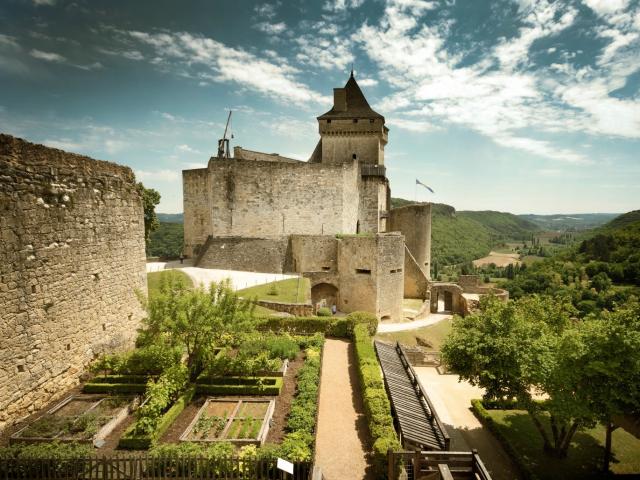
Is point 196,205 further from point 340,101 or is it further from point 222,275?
point 340,101

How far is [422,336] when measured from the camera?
24.7 meters

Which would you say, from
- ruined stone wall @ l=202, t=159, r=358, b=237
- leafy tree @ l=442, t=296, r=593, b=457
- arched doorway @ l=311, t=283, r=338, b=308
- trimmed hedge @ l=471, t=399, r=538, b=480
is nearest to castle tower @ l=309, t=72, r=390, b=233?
ruined stone wall @ l=202, t=159, r=358, b=237

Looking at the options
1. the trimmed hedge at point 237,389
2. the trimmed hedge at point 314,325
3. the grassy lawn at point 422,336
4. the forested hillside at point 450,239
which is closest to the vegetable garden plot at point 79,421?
the trimmed hedge at point 237,389

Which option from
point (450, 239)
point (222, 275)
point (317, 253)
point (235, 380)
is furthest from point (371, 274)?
point (450, 239)

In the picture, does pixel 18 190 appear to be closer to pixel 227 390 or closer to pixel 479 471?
pixel 227 390

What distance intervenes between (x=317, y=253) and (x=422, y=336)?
1020 cm

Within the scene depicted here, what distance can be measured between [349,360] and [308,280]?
Answer: 1070 cm

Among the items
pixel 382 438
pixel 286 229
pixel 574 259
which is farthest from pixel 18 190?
pixel 574 259

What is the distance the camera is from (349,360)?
16.5 metres

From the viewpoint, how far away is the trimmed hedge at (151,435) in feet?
29.0

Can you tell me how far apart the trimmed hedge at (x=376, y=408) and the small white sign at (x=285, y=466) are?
101 inches

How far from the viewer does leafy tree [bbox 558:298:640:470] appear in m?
9.24

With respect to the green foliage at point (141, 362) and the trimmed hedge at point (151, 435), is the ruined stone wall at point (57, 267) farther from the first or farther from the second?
the trimmed hedge at point (151, 435)

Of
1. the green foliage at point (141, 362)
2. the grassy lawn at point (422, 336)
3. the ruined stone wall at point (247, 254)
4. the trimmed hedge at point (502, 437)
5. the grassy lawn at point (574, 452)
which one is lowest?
the grassy lawn at point (574, 452)
